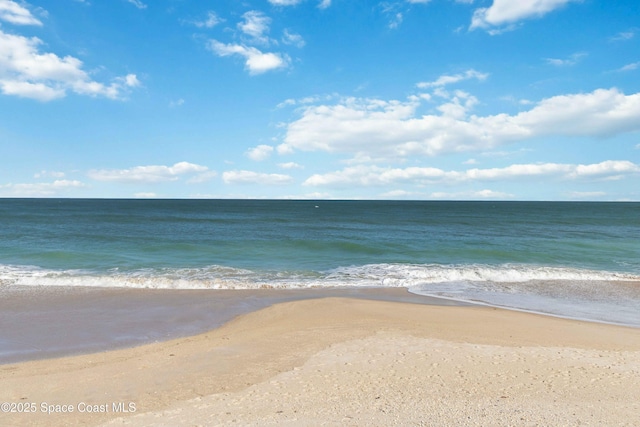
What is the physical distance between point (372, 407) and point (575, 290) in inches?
580

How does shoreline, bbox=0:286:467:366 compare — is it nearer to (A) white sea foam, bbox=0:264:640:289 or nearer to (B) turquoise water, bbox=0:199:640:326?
(A) white sea foam, bbox=0:264:640:289

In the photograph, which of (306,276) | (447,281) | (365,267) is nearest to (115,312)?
(306,276)

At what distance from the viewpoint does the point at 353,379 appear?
6914mm

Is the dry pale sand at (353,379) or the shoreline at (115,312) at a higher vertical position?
the dry pale sand at (353,379)

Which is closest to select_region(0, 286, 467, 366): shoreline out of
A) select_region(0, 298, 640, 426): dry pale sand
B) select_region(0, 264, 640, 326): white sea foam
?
select_region(0, 298, 640, 426): dry pale sand

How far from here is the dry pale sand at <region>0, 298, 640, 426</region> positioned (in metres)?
5.71

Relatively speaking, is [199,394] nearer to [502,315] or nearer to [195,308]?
[195,308]

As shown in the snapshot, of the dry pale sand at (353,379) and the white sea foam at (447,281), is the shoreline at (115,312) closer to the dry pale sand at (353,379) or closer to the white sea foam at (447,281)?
the dry pale sand at (353,379)

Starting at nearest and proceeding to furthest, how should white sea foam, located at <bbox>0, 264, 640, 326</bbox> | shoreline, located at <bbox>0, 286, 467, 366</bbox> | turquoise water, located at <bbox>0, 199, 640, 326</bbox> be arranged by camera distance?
shoreline, located at <bbox>0, 286, 467, 366</bbox>, white sea foam, located at <bbox>0, 264, 640, 326</bbox>, turquoise water, located at <bbox>0, 199, 640, 326</bbox>

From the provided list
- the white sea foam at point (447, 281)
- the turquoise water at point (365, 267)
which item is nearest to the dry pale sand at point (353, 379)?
the white sea foam at point (447, 281)

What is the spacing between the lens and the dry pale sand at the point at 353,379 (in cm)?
571

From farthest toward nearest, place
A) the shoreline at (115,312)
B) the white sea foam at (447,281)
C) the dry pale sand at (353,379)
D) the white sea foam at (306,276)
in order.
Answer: the white sea foam at (306,276) → the white sea foam at (447,281) → the shoreline at (115,312) → the dry pale sand at (353,379)

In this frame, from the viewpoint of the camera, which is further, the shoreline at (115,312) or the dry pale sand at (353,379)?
the shoreline at (115,312)

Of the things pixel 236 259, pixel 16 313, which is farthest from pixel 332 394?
pixel 236 259
